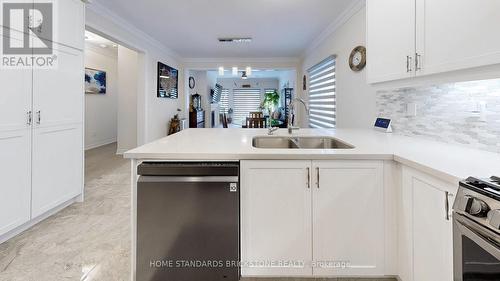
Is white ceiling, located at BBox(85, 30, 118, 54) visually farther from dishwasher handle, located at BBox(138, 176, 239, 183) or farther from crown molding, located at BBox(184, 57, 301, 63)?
dishwasher handle, located at BBox(138, 176, 239, 183)

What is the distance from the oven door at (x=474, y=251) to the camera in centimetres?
82

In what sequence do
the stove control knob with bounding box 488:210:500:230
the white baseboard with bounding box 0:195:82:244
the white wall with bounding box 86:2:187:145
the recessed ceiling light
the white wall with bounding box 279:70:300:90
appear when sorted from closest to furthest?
the stove control knob with bounding box 488:210:500:230
the white baseboard with bounding box 0:195:82:244
the white wall with bounding box 86:2:187:145
the recessed ceiling light
the white wall with bounding box 279:70:300:90

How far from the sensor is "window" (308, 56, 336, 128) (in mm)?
4403

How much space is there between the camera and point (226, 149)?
166 cm

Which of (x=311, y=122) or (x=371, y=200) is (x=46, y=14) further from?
(x=311, y=122)

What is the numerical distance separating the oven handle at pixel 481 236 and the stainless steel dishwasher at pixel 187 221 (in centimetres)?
99

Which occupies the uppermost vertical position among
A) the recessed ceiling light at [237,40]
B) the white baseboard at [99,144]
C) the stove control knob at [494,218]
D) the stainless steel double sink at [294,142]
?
the recessed ceiling light at [237,40]

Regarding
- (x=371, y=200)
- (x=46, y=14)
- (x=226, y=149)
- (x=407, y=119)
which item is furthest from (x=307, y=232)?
(x=46, y=14)

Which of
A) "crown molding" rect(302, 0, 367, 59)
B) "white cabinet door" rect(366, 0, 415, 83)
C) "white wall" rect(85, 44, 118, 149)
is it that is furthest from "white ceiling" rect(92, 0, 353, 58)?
"white wall" rect(85, 44, 118, 149)

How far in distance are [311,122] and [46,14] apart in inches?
181

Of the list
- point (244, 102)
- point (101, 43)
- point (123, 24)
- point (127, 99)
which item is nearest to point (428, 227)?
point (123, 24)

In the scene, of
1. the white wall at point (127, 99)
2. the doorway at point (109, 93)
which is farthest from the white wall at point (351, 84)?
the white wall at point (127, 99)

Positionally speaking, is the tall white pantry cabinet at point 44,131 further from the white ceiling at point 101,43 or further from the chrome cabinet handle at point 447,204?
the white ceiling at point 101,43

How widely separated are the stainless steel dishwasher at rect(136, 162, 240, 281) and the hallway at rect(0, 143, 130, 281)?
43 centimetres
